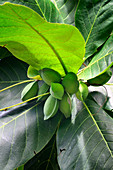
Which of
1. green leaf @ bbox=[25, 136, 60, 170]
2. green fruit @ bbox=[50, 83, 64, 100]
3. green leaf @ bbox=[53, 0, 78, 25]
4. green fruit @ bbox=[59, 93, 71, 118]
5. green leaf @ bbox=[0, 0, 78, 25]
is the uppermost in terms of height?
green leaf @ bbox=[0, 0, 78, 25]

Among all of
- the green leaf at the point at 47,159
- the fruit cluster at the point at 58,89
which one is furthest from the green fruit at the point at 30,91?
the green leaf at the point at 47,159

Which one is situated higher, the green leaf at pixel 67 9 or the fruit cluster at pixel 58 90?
the green leaf at pixel 67 9

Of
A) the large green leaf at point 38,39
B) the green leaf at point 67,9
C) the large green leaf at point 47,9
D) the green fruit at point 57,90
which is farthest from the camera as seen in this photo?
the green leaf at point 67,9

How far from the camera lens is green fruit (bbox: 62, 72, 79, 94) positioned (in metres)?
0.53

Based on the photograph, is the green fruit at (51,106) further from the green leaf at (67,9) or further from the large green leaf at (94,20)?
the green leaf at (67,9)

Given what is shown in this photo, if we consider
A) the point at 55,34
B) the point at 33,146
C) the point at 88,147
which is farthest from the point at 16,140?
the point at 55,34

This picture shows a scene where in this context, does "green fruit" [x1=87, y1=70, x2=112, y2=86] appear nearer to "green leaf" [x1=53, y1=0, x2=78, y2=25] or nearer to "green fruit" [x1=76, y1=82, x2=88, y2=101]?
"green fruit" [x1=76, y1=82, x2=88, y2=101]

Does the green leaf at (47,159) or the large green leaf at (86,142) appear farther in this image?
the green leaf at (47,159)

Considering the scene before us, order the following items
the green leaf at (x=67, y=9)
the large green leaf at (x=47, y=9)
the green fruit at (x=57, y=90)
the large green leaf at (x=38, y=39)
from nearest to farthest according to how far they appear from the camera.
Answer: the large green leaf at (x=38, y=39), the green fruit at (x=57, y=90), the large green leaf at (x=47, y=9), the green leaf at (x=67, y=9)

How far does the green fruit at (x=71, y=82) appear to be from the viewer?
1.73 feet

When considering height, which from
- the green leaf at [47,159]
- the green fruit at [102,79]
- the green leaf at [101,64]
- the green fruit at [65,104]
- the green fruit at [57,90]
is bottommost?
the green leaf at [47,159]

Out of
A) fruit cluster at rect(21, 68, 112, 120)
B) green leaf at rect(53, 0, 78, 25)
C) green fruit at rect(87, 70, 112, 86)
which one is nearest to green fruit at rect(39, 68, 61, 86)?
fruit cluster at rect(21, 68, 112, 120)

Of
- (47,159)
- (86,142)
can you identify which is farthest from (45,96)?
(47,159)

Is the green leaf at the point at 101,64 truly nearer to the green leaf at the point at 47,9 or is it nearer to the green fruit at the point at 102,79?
the green fruit at the point at 102,79
